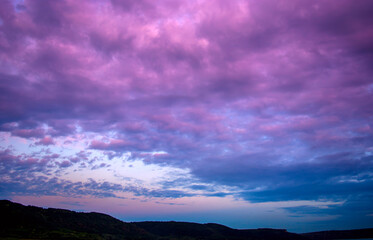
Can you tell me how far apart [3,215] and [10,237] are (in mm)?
56820

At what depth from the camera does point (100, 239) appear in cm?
17525

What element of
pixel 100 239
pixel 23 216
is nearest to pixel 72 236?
pixel 100 239

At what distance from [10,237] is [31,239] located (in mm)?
9461

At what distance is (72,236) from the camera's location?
Answer: 162 metres

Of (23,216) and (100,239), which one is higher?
(23,216)

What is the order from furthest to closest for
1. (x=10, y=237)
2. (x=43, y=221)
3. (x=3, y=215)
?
1. (x=43, y=221)
2. (x=3, y=215)
3. (x=10, y=237)

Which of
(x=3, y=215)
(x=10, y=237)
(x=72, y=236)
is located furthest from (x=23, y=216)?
(x=10, y=237)

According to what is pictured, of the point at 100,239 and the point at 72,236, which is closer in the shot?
the point at 72,236

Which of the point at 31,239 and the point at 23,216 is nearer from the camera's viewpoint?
the point at 31,239

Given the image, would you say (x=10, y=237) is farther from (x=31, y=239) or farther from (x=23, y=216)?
(x=23, y=216)

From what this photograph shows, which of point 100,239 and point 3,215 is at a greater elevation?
point 3,215

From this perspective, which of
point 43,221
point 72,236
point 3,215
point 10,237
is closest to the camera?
point 10,237

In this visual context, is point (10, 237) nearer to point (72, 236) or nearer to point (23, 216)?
point (72, 236)

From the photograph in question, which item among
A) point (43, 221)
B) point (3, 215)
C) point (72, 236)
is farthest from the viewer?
point (43, 221)
